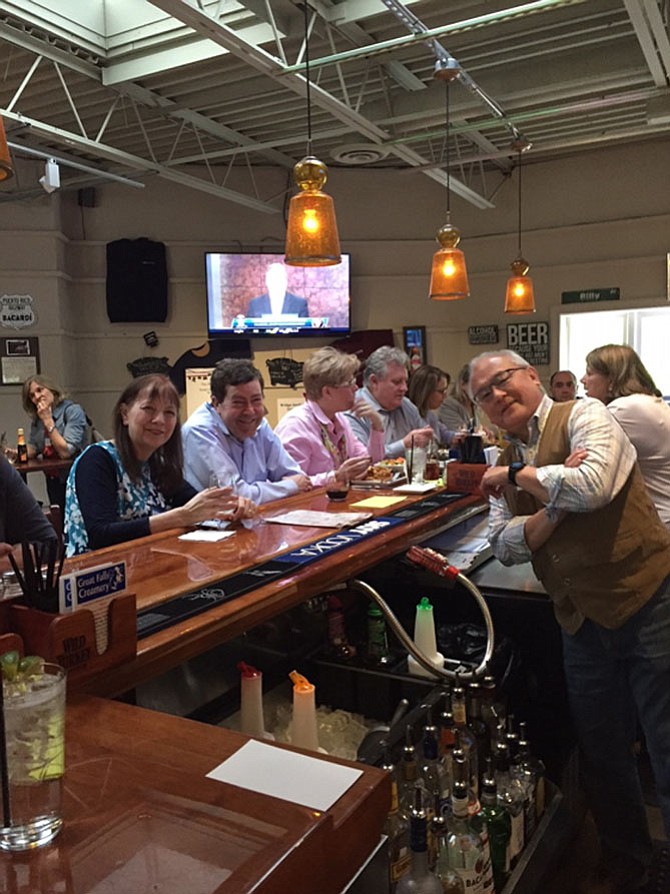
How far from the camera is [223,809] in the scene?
2.77 feet

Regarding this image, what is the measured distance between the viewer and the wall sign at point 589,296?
775cm

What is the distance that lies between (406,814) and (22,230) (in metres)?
7.48

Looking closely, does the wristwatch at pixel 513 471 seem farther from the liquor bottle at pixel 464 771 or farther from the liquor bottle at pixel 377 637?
the liquor bottle at pixel 464 771

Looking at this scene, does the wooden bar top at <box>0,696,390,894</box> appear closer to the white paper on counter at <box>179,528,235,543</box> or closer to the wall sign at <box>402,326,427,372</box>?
the white paper on counter at <box>179,528,235,543</box>

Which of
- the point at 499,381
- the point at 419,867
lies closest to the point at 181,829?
the point at 419,867

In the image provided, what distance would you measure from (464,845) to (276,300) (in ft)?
23.1

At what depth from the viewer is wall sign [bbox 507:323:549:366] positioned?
8118mm

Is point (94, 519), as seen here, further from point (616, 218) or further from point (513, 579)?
point (616, 218)

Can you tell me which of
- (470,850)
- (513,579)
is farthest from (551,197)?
(470,850)

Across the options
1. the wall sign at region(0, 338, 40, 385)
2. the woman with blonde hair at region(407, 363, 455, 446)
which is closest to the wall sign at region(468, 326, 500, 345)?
the woman with blonde hair at region(407, 363, 455, 446)

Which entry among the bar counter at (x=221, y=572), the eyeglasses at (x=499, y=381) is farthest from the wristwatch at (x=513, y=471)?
the bar counter at (x=221, y=572)

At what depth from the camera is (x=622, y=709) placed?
7.33 ft

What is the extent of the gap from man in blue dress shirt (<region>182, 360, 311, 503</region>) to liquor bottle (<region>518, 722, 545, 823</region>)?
1468mm

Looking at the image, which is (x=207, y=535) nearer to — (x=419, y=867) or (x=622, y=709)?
(x=419, y=867)
